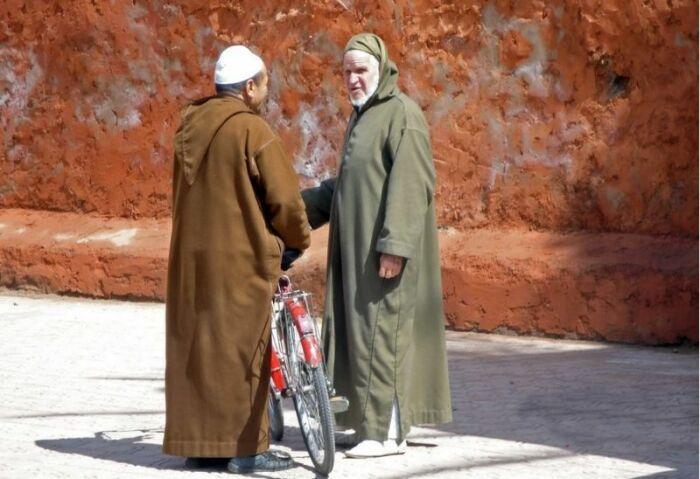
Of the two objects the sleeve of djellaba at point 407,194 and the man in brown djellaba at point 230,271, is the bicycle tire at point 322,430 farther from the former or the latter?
the sleeve of djellaba at point 407,194

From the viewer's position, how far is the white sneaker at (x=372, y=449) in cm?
663

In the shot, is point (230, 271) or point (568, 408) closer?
point (230, 271)

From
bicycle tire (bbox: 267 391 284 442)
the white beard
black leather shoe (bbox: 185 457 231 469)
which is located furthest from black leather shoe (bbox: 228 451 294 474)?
the white beard

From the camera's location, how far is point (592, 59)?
404 inches

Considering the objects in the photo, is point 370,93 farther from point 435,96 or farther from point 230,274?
point 435,96

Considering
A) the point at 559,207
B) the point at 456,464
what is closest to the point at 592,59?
the point at 559,207

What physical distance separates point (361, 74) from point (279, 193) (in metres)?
0.79

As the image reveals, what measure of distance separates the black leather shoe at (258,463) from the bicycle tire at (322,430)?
139mm

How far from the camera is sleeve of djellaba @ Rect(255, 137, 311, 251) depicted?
624cm

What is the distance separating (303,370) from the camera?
6.38m

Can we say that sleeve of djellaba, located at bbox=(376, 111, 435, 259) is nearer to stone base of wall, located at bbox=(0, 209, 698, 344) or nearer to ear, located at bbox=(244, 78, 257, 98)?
ear, located at bbox=(244, 78, 257, 98)

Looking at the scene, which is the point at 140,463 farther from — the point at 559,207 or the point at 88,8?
the point at 88,8

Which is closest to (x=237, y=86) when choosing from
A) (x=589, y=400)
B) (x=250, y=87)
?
(x=250, y=87)

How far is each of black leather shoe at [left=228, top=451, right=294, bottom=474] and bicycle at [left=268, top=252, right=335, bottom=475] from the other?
136 millimetres
